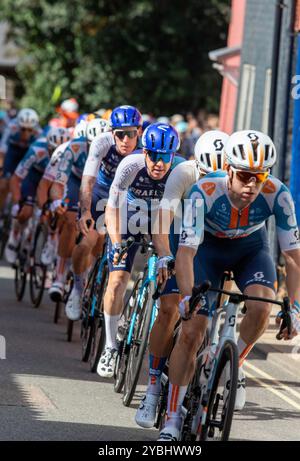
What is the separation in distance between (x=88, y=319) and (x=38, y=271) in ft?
12.6

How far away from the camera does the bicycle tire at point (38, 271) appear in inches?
620

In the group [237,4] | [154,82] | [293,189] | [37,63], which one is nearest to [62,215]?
[293,189]

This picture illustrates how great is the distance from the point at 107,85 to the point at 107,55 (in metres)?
0.95


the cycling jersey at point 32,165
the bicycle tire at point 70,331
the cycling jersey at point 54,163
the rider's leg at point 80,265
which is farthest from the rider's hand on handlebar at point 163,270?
the cycling jersey at point 32,165

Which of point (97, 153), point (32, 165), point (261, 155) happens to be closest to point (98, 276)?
point (97, 153)

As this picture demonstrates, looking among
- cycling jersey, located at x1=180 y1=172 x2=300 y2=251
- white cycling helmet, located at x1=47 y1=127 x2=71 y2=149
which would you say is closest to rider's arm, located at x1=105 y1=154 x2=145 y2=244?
cycling jersey, located at x1=180 y1=172 x2=300 y2=251

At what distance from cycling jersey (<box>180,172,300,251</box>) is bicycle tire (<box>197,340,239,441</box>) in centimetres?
75

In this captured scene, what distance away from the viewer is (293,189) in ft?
57.6

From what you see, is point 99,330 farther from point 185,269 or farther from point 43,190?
point 43,190

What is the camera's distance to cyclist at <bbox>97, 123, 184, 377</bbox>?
10586 mm

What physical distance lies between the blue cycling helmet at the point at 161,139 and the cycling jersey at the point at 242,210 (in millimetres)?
1762

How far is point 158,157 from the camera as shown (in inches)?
406

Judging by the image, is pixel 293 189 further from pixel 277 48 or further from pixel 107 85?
pixel 107 85

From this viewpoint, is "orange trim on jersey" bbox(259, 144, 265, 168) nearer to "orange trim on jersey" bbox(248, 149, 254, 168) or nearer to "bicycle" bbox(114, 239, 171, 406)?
"orange trim on jersey" bbox(248, 149, 254, 168)
